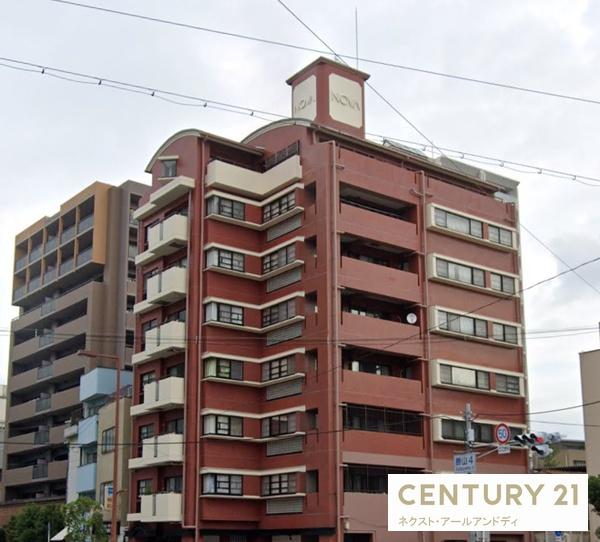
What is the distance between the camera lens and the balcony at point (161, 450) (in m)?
57.7

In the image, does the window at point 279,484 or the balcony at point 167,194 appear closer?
the window at point 279,484

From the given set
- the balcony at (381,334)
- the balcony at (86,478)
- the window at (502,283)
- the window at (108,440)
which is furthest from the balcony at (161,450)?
the window at (502,283)

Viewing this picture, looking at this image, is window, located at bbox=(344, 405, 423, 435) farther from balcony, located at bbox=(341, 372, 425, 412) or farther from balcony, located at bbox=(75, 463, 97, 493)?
balcony, located at bbox=(75, 463, 97, 493)

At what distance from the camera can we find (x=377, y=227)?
59.3 metres

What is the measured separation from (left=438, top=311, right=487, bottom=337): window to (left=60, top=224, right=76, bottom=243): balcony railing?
42595 mm

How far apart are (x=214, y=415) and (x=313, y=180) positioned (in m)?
15.2

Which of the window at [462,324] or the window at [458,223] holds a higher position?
the window at [458,223]

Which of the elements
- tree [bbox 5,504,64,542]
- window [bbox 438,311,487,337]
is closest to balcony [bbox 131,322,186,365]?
window [bbox 438,311,487,337]

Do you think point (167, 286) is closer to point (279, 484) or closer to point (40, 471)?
A: point (279, 484)

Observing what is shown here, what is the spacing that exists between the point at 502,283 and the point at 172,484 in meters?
25.5

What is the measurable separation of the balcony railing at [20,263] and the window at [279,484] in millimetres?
50855

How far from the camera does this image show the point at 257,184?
205 ft

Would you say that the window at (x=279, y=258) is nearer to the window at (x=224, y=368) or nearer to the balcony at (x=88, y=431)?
the window at (x=224, y=368)

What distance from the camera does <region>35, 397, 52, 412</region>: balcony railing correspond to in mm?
88812
